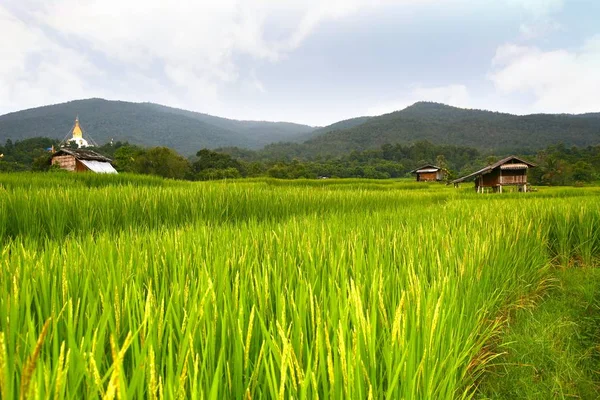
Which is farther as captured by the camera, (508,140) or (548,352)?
(508,140)

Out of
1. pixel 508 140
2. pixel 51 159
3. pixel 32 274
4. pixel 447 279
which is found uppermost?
pixel 508 140

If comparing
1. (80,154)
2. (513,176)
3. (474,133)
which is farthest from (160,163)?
(474,133)

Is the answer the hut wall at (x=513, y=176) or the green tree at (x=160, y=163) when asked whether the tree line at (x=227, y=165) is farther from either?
the hut wall at (x=513, y=176)

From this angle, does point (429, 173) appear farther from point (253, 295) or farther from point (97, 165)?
point (253, 295)

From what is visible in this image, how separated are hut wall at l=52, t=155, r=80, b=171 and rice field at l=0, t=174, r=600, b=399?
42.7 meters

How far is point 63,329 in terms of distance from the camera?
1.00m

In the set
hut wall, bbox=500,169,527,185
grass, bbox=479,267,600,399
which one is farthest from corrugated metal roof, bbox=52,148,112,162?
hut wall, bbox=500,169,527,185

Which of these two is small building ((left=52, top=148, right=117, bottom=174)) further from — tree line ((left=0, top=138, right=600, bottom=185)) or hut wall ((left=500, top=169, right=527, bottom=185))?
hut wall ((left=500, top=169, right=527, bottom=185))

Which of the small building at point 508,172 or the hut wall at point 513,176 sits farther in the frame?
the hut wall at point 513,176

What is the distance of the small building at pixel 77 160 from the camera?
129 ft

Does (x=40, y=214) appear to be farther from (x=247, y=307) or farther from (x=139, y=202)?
(x=247, y=307)

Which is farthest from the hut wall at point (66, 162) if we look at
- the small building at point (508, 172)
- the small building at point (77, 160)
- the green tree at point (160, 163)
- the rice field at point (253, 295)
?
the small building at point (508, 172)

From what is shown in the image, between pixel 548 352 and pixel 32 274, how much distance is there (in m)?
2.65

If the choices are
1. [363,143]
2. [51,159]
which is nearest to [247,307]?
[51,159]
